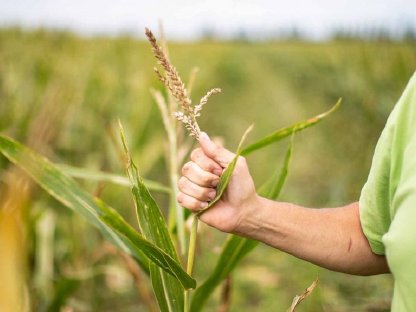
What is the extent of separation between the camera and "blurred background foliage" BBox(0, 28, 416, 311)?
1.52 meters

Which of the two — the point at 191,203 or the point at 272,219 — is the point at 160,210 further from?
the point at 272,219

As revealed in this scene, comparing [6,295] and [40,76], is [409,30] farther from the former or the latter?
[6,295]

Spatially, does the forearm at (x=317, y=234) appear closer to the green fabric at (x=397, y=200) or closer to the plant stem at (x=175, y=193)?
the green fabric at (x=397, y=200)

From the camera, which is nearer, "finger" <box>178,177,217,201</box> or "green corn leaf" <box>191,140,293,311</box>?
"finger" <box>178,177,217,201</box>

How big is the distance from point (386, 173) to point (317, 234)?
0.13 metres

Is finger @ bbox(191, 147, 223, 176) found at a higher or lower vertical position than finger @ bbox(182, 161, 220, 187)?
higher

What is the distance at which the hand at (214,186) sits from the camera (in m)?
0.72

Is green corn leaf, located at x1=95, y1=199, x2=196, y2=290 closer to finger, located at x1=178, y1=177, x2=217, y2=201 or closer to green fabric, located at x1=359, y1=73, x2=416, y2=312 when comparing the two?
finger, located at x1=178, y1=177, x2=217, y2=201

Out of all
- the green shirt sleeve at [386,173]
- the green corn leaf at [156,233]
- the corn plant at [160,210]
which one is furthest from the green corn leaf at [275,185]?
the green corn leaf at [156,233]

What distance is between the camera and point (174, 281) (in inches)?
30.0

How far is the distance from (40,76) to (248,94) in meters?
7.18

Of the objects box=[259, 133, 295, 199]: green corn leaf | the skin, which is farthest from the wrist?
box=[259, 133, 295, 199]: green corn leaf

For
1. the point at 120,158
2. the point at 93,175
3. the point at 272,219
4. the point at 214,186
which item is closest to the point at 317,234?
the point at 272,219

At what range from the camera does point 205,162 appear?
72 centimetres
